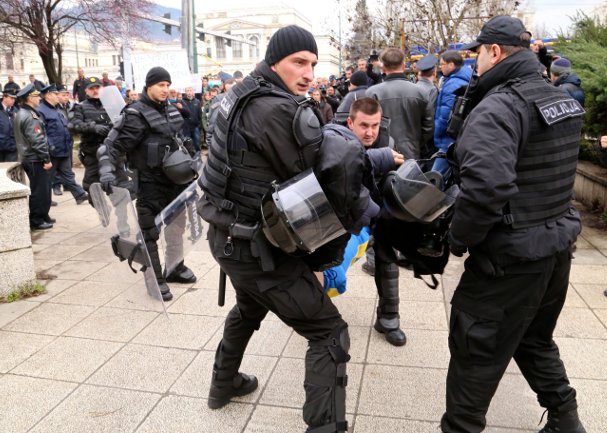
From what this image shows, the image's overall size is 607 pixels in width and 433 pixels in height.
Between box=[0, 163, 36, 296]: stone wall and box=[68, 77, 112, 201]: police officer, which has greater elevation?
box=[68, 77, 112, 201]: police officer

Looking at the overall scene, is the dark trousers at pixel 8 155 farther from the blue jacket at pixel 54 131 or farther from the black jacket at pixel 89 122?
the black jacket at pixel 89 122

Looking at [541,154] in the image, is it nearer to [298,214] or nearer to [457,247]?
[457,247]

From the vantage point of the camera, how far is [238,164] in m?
2.31

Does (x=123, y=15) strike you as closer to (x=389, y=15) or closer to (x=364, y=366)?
(x=389, y=15)

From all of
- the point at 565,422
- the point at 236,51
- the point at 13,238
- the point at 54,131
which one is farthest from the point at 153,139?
the point at 236,51

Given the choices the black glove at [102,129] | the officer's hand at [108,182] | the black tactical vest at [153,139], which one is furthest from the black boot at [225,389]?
the black glove at [102,129]

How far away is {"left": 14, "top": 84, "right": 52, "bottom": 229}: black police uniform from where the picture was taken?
7359 mm

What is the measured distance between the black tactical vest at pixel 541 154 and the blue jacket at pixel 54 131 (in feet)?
25.5

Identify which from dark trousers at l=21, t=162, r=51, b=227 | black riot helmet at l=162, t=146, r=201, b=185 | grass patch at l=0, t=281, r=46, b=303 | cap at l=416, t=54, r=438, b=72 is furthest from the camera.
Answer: dark trousers at l=21, t=162, r=51, b=227

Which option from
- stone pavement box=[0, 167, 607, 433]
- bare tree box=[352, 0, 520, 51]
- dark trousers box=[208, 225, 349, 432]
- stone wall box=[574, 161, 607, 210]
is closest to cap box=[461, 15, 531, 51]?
dark trousers box=[208, 225, 349, 432]

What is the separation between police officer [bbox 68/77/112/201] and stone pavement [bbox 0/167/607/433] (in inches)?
112

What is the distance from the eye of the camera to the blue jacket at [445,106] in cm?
514

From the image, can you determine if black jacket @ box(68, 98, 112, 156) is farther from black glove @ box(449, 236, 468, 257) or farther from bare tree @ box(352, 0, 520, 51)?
bare tree @ box(352, 0, 520, 51)

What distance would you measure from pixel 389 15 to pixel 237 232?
1749 cm
